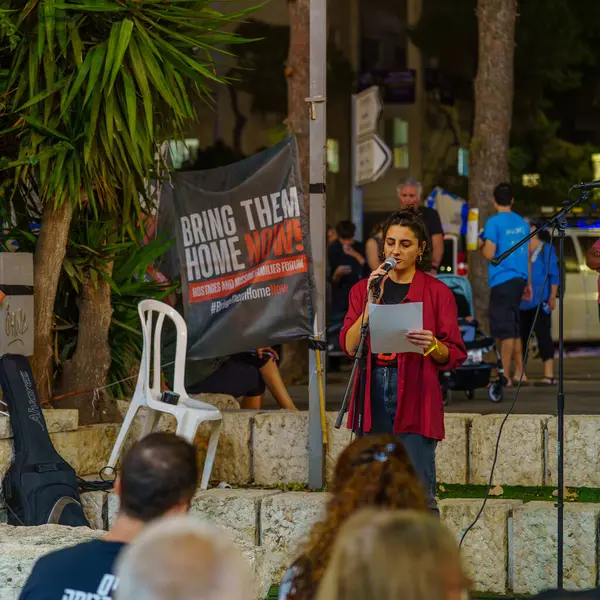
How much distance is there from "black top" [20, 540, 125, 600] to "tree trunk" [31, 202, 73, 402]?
18.3ft

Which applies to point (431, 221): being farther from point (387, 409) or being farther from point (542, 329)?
point (387, 409)

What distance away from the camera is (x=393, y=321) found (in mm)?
6430

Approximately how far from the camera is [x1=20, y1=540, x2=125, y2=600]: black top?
370 cm

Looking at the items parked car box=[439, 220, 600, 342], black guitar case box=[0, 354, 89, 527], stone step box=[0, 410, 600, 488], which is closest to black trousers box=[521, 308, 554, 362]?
stone step box=[0, 410, 600, 488]

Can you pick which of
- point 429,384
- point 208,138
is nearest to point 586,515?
point 429,384

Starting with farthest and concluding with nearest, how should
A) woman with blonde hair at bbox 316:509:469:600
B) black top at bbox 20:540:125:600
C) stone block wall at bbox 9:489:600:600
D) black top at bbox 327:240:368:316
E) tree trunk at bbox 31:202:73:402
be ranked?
black top at bbox 327:240:368:316, tree trunk at bbox 31:202:73:402, stone block wall at bbox 9:489:600:600, black top at bbox 20:540:125:600, woman with blonde hair at bbox 316:509:469:600

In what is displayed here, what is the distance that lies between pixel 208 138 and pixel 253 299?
93.4 ft

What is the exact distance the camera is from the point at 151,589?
2.70 m

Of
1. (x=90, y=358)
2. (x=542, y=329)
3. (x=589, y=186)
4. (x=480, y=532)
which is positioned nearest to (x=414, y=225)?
(x=589, y=186)

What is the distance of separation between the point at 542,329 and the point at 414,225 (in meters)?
7.96

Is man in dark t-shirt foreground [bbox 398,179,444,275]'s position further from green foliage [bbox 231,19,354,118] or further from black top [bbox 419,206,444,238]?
green foliage [bbox 231,19,354,118]

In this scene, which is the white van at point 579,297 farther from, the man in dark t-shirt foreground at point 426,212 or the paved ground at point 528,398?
the man in dark t-shirt foreground at point 426,212

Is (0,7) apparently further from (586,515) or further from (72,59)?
(586,515)

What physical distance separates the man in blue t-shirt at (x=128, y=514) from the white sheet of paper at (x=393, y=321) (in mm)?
2521
